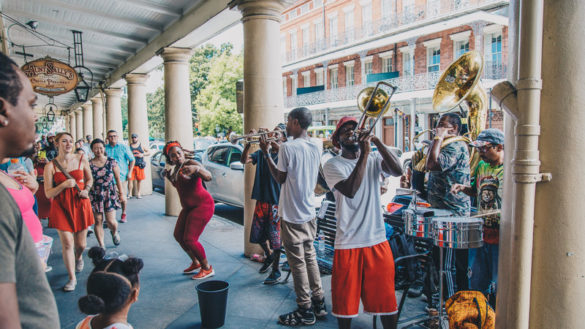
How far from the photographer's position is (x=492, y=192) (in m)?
3.66

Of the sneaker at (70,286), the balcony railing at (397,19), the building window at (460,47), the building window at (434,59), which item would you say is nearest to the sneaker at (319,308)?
the sneaker at (70,286)

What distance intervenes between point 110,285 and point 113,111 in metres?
13.3

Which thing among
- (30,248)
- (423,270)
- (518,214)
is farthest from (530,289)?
(30,248)

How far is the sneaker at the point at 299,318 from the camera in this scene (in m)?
3.82

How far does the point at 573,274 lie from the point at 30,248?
268cm

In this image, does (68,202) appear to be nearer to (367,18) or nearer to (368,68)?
(368,68)

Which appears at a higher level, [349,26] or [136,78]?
[349,26]

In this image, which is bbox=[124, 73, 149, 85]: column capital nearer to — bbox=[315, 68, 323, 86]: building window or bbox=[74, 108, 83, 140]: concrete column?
bbox=[74, 108, 83, 140]: concrete column

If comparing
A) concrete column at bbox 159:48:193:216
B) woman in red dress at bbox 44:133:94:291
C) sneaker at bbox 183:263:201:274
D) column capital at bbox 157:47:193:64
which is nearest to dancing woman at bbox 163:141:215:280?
sneaker at bbox 183:263:201:274

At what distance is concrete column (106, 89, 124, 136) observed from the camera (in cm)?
1384

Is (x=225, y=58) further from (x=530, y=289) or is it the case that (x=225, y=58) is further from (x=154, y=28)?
(x=530, y=289)

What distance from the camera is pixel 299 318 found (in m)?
3.84

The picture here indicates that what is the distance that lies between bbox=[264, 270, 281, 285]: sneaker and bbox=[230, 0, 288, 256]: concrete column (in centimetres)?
142

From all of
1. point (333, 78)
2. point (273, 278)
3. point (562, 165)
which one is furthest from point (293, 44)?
point (562, 165)
